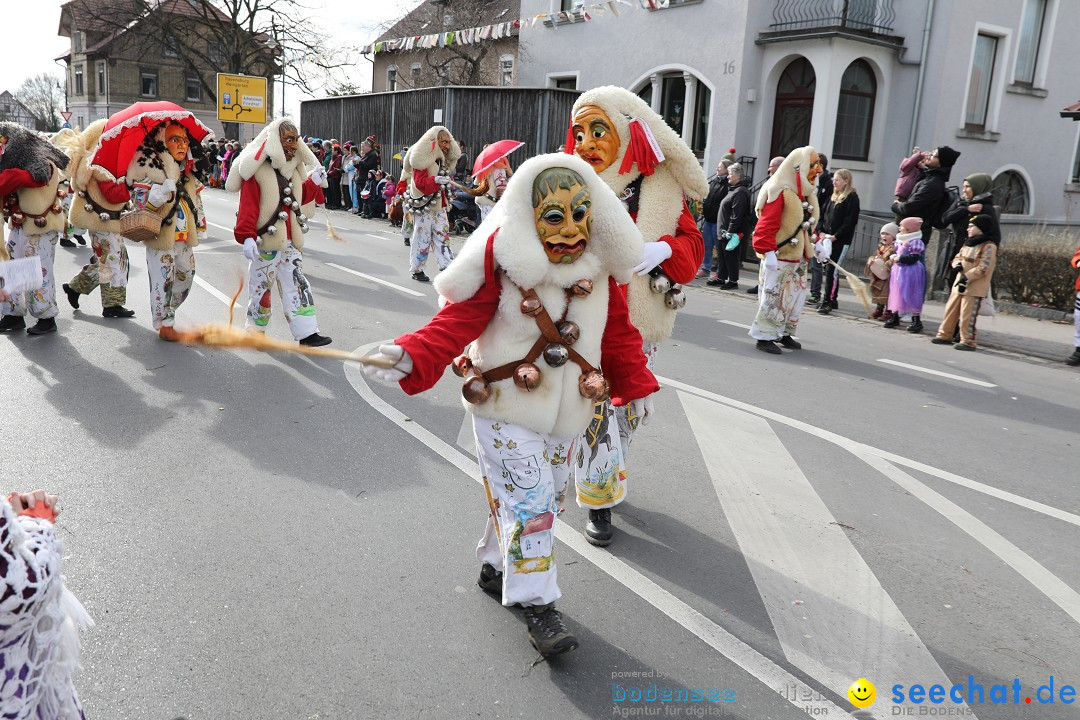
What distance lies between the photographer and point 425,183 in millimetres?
11953

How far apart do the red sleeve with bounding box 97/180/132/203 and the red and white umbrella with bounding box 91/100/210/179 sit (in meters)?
0.10

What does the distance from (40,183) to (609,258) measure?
6.58 meters

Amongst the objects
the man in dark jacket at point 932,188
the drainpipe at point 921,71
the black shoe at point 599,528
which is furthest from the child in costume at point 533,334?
the drainpipe at point 921,71

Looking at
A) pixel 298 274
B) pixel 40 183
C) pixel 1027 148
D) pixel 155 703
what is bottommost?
pixel 155 703

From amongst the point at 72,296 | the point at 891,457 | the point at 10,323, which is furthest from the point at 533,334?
the point at 72,296

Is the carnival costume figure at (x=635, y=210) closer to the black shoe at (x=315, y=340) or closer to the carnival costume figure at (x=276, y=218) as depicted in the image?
the carnival costume figure at (x=276, y=218)

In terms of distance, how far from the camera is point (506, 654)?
3189 millimetres

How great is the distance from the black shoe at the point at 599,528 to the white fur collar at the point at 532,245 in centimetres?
138

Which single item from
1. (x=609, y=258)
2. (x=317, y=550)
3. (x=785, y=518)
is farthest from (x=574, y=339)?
(x=785, y=518)

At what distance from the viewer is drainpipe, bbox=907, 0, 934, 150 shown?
1823 cm

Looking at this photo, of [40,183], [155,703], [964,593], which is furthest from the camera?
[40,183]

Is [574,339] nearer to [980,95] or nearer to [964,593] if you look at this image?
[964,593]

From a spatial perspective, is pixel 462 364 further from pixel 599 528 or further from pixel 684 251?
pixel 684 251

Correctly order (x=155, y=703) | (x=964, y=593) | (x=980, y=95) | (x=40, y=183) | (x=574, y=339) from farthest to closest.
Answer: (x=980, y=95) → (x=40, y=183) → (x=964, y=593) → (x=574, y=339) → (x=155, y=703)
